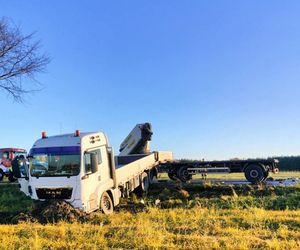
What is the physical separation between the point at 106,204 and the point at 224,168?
8.68m

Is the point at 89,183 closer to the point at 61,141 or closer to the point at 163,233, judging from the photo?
the point at 61,141

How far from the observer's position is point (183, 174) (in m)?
22.2

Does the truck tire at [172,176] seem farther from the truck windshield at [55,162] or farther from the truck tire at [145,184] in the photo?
the truck windshield at [55,162]

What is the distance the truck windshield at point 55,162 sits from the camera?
13.1 metres

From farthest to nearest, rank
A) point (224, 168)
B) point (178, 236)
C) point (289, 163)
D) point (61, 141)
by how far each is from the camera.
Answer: point (289, 163) → point (224, 168) → point (61, 141) → point (178, 236)

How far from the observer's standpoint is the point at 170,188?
19.7m

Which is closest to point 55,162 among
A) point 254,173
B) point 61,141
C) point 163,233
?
point 61,141

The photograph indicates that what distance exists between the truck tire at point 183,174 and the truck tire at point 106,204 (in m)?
8.11

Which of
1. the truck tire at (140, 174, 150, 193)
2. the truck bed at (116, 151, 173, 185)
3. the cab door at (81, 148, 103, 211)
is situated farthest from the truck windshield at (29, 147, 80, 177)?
the truck tire at (140, 174, 150, 193)

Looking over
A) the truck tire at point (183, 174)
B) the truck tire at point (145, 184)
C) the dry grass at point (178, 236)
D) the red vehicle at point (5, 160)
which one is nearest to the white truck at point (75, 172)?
the dry grass at point (178, 236)

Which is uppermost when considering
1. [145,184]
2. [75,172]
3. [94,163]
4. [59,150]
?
[59,150]

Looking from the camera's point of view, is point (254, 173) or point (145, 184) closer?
point (145, 184)

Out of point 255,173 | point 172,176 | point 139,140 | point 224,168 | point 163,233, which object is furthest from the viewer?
point 172,176

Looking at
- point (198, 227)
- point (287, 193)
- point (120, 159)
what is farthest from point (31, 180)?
point (287, 193)
